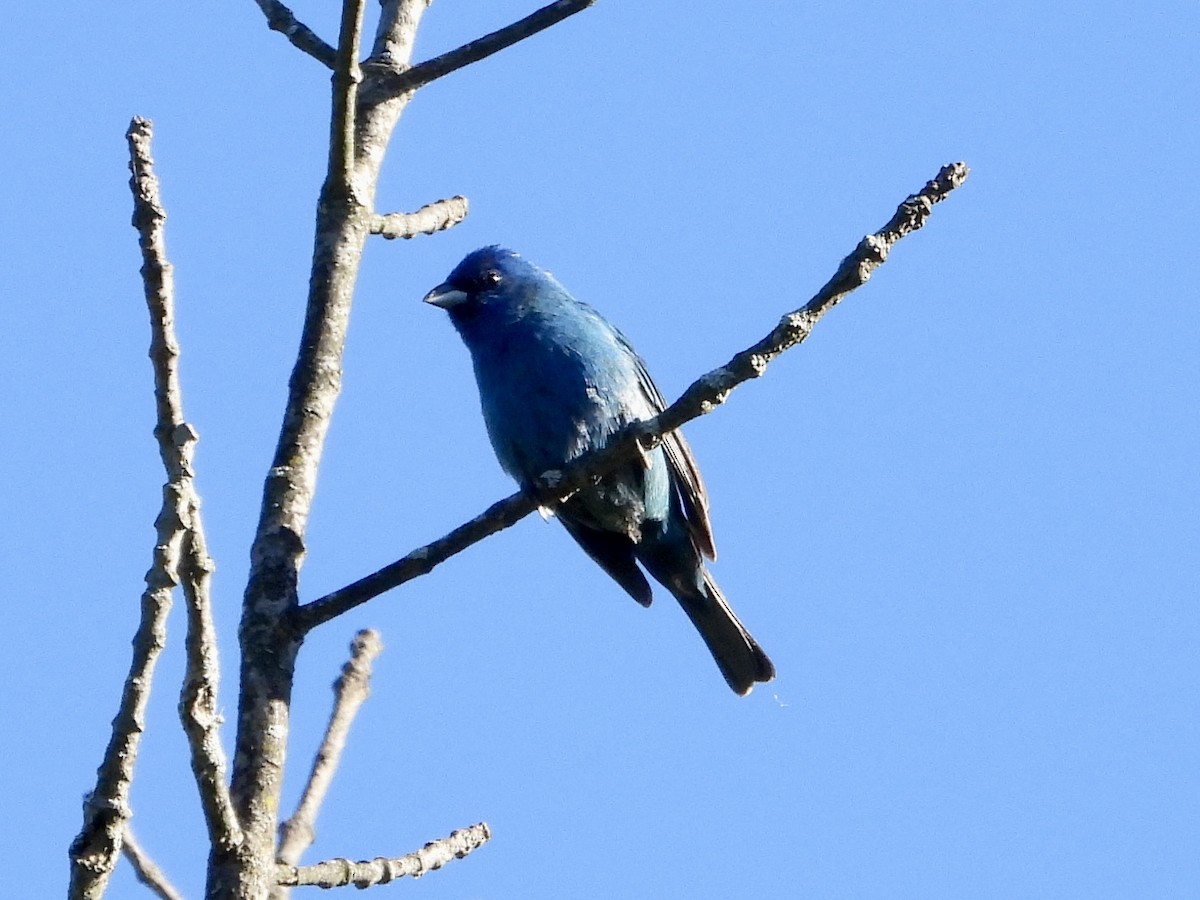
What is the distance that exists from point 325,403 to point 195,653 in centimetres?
145

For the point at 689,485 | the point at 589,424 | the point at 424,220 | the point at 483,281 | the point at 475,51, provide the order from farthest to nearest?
the point at 483,281, the point at 689,485, the point at 589,424, the point at 424,220, the point at 475,51

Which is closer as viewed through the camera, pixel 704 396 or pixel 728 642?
pixel 704 396

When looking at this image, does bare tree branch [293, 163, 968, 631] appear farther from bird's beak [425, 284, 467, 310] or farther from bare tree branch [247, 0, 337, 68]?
bird's beak [425, 284, 467, 310]

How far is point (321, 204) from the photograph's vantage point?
180 inches

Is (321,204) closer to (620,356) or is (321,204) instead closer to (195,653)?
(195,653)

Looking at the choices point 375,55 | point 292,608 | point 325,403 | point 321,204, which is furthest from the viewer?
point 375,55

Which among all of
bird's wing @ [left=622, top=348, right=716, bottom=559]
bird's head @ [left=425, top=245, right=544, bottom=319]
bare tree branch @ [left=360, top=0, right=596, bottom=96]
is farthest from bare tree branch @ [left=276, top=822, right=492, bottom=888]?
bird's head @ [left=425, top=245, right=544, bottom=319]

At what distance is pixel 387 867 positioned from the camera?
12.1ft

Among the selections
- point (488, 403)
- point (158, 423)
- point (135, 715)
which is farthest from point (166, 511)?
point (488, 403)

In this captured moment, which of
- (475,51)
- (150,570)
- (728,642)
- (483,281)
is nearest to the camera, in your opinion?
(150,570)

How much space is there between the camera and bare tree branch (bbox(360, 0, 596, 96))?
484 centimetres

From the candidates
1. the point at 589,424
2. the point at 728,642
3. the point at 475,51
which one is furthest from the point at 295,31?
the point at 728,642

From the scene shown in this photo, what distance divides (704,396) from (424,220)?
1378 millimetres

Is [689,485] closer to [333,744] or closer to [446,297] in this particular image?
[446,297]
